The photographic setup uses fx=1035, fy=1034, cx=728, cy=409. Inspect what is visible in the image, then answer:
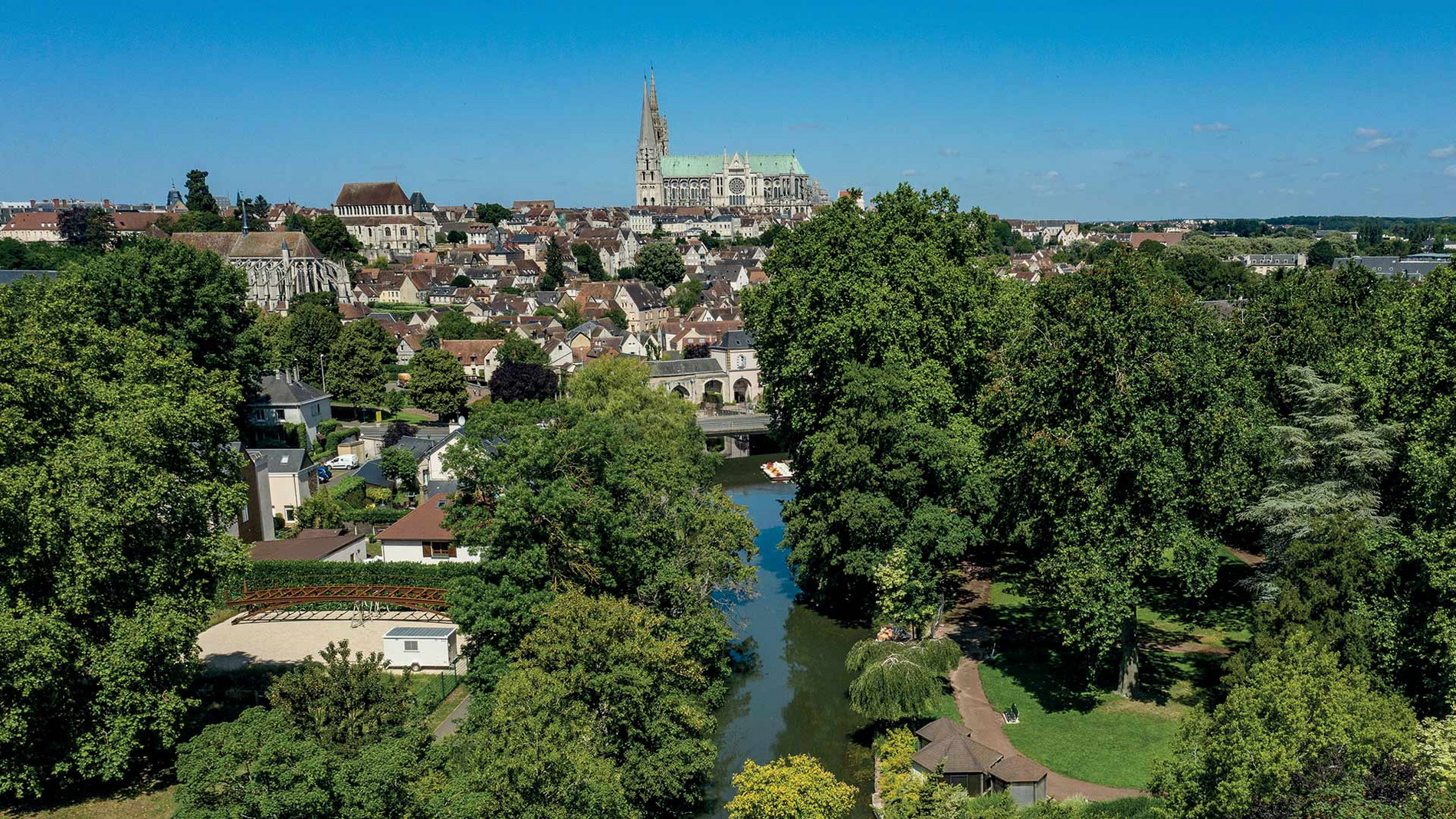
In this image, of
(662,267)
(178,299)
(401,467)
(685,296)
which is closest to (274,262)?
(685,296)

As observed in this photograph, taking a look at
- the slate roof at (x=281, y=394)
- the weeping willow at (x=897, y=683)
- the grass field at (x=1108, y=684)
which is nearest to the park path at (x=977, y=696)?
the grass field at (x=1108, y=684)

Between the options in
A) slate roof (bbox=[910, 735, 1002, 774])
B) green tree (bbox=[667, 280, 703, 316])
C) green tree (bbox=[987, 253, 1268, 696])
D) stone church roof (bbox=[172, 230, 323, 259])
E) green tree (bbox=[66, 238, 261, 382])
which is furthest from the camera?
green tree (bbox=[667, 280, 703, 316])

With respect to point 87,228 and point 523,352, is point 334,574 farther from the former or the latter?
point 87,228

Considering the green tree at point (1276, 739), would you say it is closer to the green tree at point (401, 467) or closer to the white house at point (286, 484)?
the green tree at point (401, 467)

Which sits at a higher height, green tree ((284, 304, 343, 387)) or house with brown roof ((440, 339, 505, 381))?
green tree ((284, 304, 343, 387))

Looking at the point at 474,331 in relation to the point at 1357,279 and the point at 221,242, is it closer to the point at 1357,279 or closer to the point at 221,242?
the point at 221,242

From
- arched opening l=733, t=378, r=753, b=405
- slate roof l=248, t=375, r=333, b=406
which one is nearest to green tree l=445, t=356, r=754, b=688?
slate roof l=248, t=375, r=333, b=406

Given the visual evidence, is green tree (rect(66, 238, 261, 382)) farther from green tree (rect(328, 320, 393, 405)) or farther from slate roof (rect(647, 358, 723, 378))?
slate roof (rect(647, 358, 723, 378))
